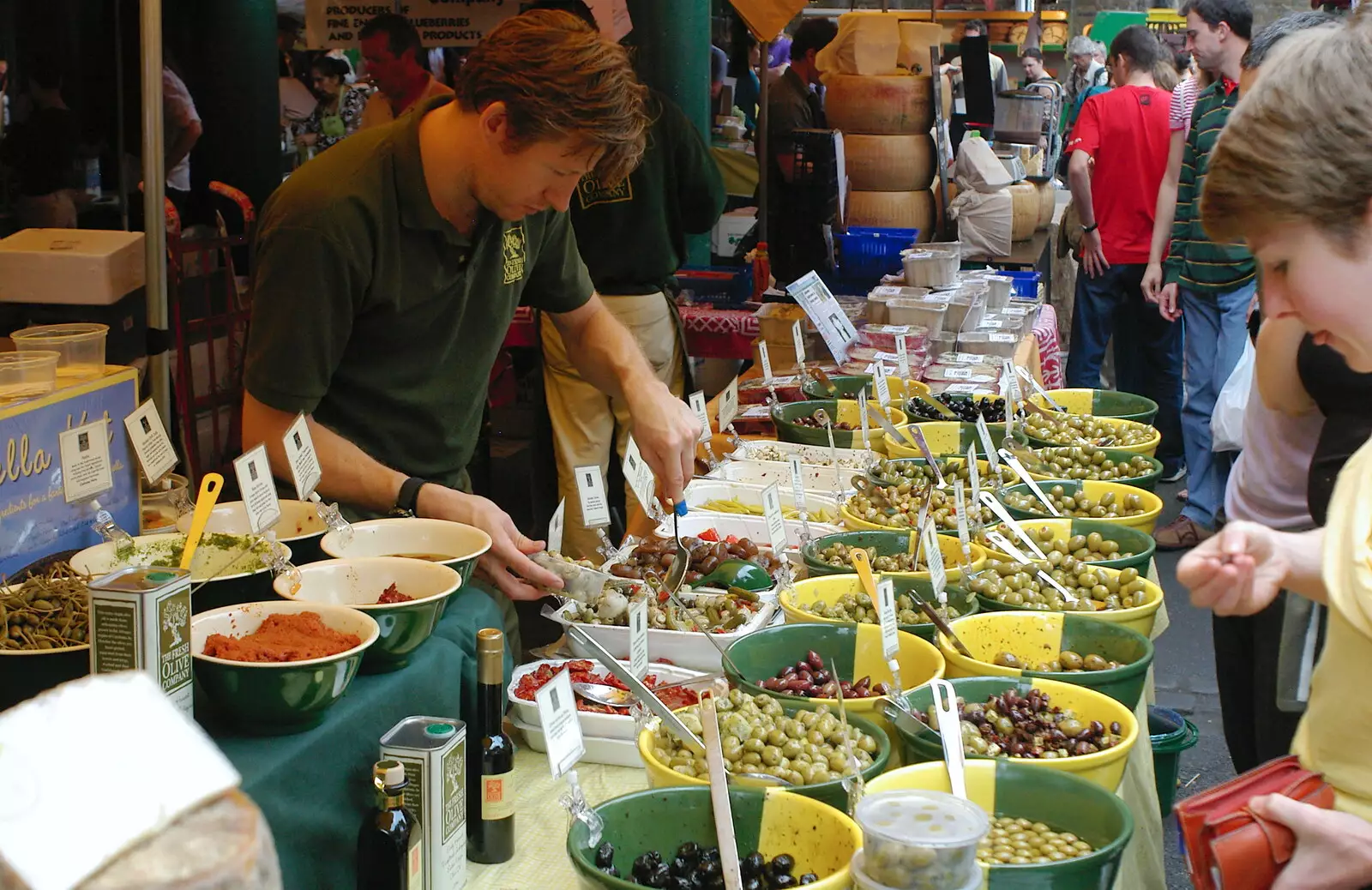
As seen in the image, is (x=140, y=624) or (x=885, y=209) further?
(x=885, y=209)

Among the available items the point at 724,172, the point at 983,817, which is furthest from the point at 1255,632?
the point at 724,172

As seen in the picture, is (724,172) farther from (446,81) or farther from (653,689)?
(653,689)

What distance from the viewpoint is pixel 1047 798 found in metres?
1.73

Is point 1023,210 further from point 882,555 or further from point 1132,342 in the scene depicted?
point 882,555

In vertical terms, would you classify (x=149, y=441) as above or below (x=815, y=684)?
above

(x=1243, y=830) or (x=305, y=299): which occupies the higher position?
(x=305, y=299)

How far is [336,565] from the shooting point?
6.70 ft

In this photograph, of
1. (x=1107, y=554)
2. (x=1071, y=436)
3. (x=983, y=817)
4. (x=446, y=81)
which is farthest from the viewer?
→ (x=446, y=81)

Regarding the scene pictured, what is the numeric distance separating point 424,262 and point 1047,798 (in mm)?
1462

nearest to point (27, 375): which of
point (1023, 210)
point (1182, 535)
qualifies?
point (1182, 535)

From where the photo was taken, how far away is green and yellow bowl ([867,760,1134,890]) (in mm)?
1571

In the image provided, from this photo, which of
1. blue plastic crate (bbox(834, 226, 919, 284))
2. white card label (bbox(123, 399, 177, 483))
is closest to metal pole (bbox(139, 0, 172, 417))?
white card label (bbox(123, 399, 177, 483))

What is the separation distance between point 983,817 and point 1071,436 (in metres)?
Result: 2.65

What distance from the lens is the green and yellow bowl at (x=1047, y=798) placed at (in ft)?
5.16
